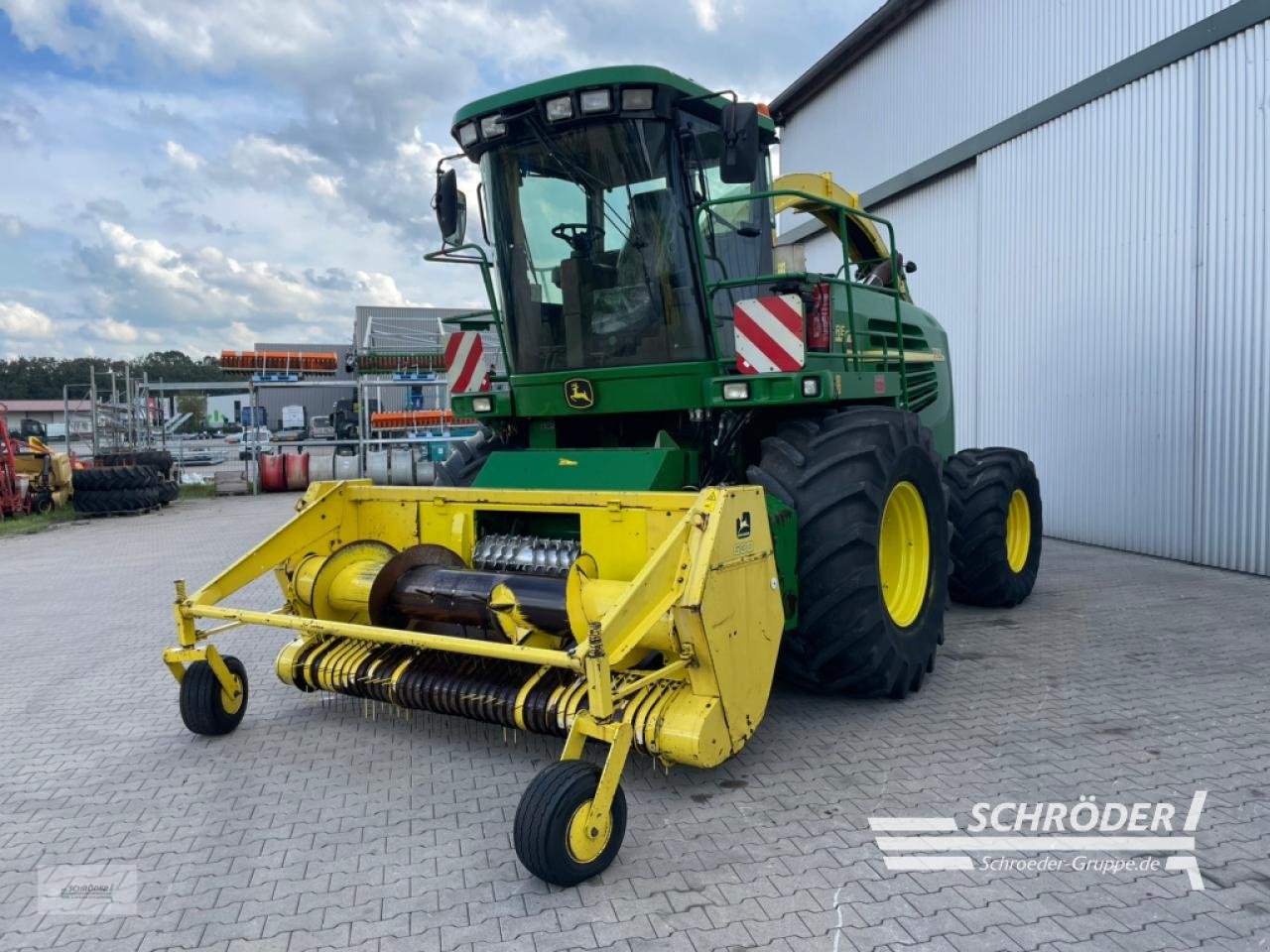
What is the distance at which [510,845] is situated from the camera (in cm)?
322

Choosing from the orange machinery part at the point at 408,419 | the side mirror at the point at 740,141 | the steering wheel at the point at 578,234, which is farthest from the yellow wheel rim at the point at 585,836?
the orange machinery part at the point at 408,419

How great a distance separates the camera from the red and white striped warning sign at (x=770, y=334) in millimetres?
4402

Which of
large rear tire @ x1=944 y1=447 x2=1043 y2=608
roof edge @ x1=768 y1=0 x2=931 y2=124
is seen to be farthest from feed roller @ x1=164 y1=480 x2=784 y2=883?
roof edge @ x1=768 y1=0 x2=931 y2=124

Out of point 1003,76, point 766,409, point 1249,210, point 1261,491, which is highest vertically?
point 1003,76

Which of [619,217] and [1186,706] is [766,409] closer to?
[619,217]

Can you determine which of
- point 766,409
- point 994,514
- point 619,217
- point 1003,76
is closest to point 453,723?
point 766,409

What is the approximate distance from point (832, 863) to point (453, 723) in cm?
209

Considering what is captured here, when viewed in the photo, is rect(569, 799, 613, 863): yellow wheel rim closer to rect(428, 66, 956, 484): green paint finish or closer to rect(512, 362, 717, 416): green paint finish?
rect(428, 66, 956, 484): green paint finish

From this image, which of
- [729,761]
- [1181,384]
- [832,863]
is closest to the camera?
[832,863]

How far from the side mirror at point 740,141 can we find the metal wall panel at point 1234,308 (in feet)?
18.9

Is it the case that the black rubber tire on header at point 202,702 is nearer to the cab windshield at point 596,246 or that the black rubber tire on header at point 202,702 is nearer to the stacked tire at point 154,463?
the cab windshield at point 596,246

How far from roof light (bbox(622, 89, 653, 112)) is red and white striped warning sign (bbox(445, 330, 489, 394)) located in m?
2.03

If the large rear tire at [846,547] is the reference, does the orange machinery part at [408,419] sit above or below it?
above

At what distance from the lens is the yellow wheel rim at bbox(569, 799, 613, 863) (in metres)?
2.84
